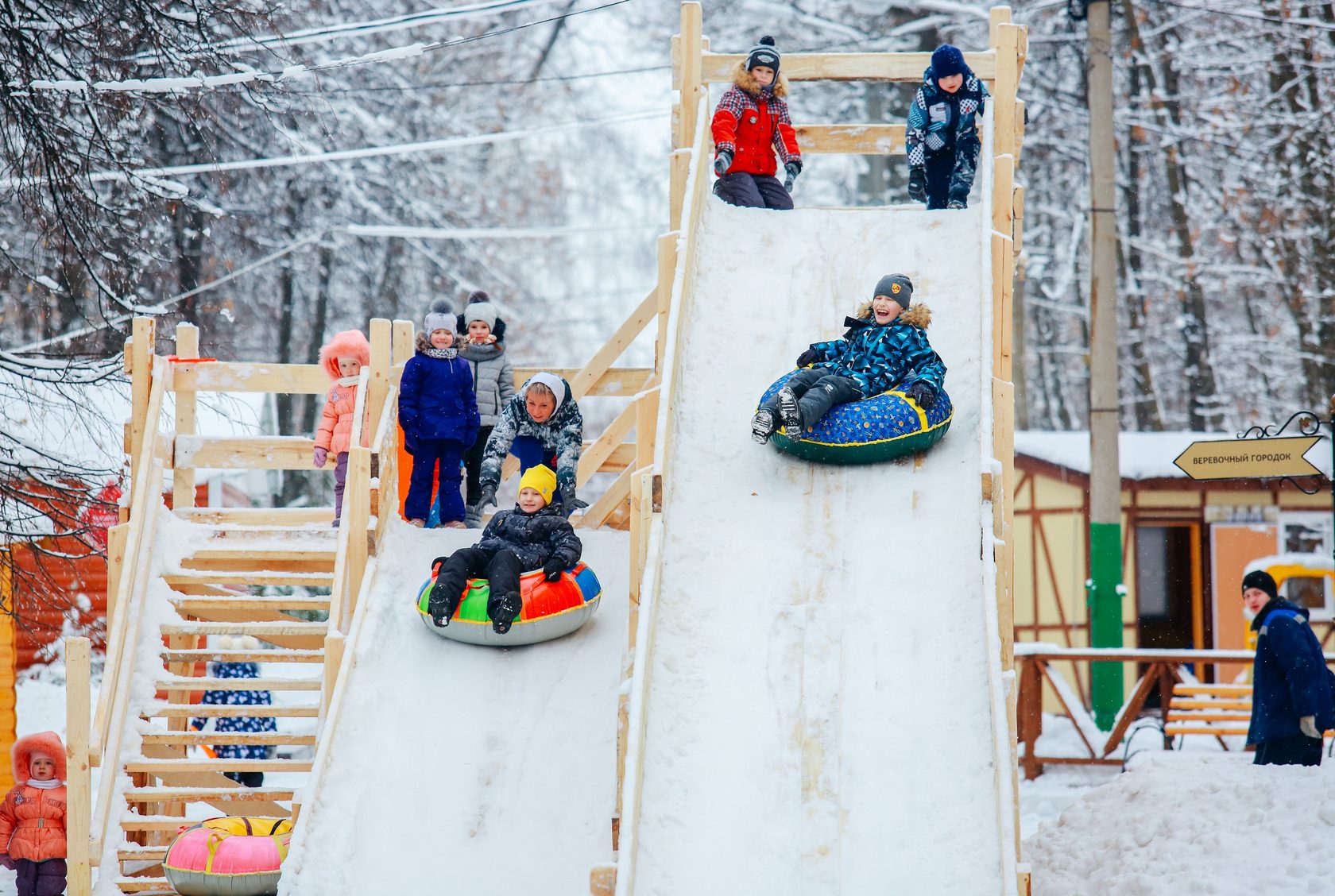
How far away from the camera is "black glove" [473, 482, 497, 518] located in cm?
871

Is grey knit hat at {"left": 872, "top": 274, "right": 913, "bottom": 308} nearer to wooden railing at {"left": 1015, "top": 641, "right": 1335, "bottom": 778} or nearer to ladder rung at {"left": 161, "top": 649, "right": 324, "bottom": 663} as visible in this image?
ladder rung at {"left": 161, "top": 649, "right": 324, "bottom": 663}

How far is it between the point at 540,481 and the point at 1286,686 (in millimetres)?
4255

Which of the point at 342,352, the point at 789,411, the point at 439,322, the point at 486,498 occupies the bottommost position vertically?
the point at 486,498

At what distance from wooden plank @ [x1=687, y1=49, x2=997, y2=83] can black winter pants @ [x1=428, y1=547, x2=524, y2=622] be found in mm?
3652

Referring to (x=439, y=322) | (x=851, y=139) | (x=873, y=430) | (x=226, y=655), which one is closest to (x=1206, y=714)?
(x=851, y=139)

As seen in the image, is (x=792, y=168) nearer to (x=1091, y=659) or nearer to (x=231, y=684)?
(x=1091, y=659)

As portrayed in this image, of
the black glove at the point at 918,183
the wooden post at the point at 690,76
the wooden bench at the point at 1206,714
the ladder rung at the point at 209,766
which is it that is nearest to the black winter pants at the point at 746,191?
the wooden post at the point at 690,76

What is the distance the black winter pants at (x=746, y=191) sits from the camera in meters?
10.1

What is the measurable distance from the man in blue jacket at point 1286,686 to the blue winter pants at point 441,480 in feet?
15.0

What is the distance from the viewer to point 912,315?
8039 millimetres

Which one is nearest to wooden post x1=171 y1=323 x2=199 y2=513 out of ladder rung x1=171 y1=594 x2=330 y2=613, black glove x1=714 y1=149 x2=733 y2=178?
ladder rung x1=171 y1=594 x2=330 y2=613

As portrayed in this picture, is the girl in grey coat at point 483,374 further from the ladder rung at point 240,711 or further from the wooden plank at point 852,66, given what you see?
the wooden plank at point 852,66

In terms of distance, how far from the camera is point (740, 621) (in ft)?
22.9

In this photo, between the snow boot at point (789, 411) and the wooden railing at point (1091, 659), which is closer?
the snow boot at point (789, 411)
